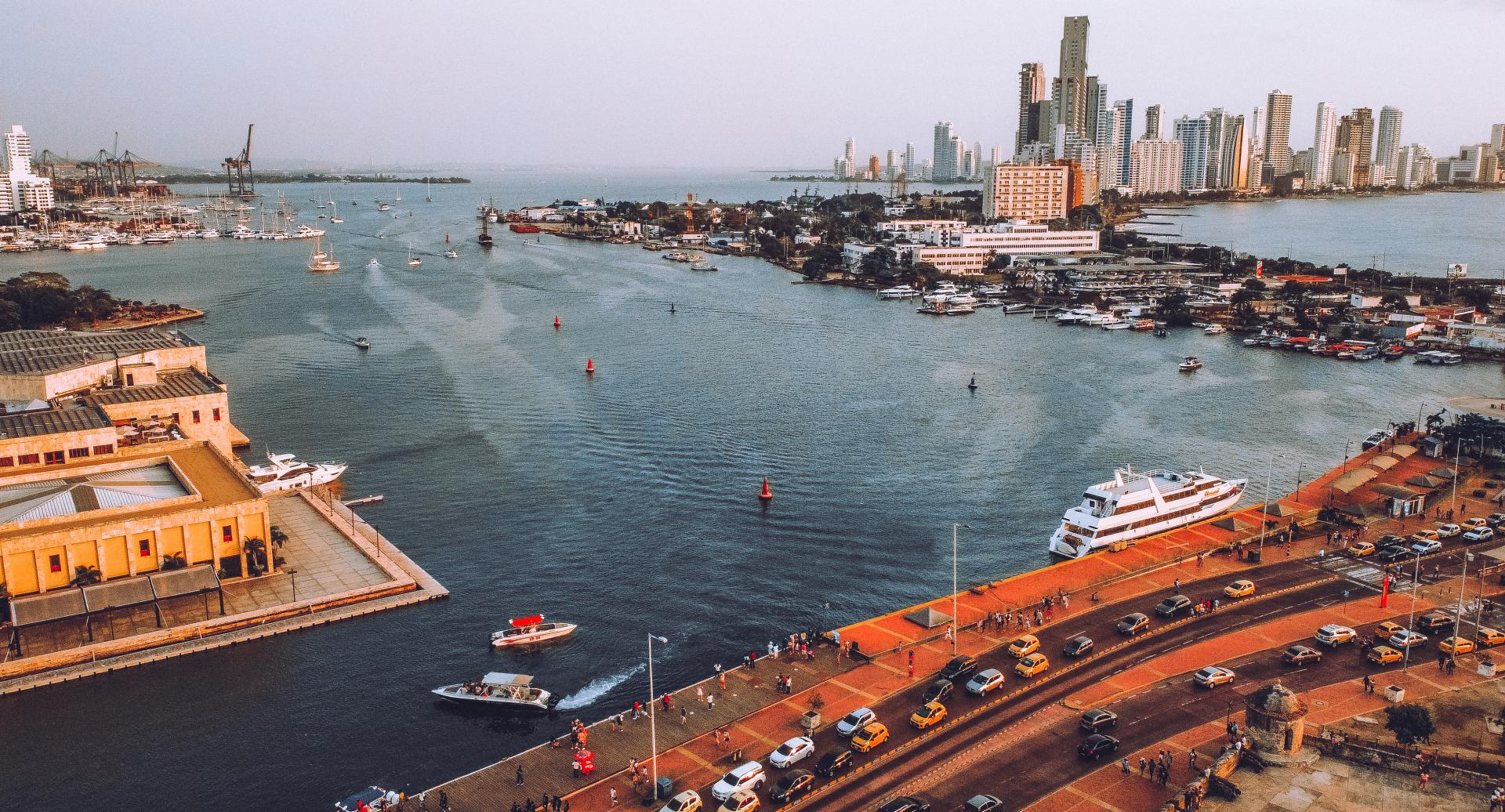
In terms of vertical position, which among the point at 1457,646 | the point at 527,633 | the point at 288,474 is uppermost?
the point at 288,474

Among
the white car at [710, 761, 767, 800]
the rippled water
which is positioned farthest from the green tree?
the rippled water

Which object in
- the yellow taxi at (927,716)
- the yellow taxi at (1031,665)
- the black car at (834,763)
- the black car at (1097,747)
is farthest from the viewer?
the yellow taxi at (1031,665)

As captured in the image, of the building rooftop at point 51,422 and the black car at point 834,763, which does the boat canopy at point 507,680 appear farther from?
the building rooftop at point 51,422

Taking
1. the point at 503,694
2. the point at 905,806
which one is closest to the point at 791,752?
the point at 905,806

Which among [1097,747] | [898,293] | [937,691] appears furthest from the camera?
[898,293]

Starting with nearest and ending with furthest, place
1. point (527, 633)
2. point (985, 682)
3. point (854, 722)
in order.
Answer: point (854, 722), point (985, 682), point (527, 633)

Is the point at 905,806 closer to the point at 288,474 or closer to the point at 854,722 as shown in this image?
the point at 854,722

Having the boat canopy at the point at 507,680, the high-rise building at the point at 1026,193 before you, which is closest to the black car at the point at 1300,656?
the boat canopy at the point at 507,680
